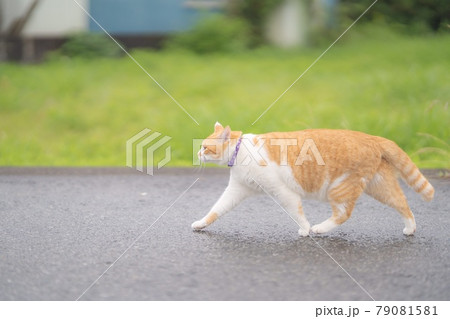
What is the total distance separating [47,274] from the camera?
3568mm

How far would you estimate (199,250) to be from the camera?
Result: 13.0 ft

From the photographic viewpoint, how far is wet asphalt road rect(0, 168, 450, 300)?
3332mm

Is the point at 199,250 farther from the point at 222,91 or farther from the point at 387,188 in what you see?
the point at 222,91

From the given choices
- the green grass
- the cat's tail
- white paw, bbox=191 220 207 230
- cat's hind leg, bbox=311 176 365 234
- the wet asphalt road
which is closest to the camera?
the wet asphalt road

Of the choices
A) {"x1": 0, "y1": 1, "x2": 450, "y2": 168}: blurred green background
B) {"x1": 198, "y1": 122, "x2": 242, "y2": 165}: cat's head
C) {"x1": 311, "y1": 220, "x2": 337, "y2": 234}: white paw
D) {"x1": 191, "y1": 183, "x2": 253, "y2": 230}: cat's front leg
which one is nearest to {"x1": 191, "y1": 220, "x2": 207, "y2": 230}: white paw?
{"x1": 191, "y1": 183, "x2": 253, "y2": 230}: cat's front leg

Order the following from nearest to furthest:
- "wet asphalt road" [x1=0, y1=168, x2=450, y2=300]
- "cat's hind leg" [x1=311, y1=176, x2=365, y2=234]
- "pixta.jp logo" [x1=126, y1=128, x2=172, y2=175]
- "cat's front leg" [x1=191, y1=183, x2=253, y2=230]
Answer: "wet asphalt road" [x1=0, y1=168, x2=450, y2=300] < "cat's hind leg" [x1=311, y1=176, x2=365, y2=234] < "cat's front leg" [x1=191, y1=183, x2=253, y2=230] < "pixta.jp logo" [x1=126, y1=128, x2=172, y2=175]

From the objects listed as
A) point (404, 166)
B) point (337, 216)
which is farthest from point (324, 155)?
point (404, 166)

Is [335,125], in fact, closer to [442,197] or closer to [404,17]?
[442,197]

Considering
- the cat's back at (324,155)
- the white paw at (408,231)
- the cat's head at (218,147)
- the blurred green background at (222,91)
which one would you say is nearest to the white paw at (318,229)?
the cat's back at (324,155)

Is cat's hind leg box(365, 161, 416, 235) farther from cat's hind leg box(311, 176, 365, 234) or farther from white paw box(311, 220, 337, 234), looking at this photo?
white paw box(311, 220, 337, 234)

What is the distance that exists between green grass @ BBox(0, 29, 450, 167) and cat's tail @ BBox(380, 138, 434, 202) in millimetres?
1877

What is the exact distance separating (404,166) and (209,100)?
17.1ft

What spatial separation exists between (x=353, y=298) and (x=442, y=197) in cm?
255
